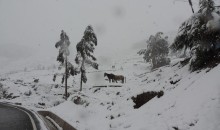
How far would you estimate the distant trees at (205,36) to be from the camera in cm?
1034

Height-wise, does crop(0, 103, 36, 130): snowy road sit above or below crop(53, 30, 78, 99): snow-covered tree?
below

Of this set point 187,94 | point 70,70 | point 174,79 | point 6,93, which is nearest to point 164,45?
point 70,70

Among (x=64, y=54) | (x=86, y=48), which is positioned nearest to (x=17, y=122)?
Answer: (x=86, y=48)

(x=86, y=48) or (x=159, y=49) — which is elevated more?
(x=159, y=49)

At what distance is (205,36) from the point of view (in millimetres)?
10656

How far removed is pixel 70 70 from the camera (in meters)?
41.1

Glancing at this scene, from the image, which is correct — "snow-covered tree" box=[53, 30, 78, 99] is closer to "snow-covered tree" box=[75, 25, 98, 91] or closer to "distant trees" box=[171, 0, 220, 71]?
"snow-covered tree" box=[75, 25, 98, 91]

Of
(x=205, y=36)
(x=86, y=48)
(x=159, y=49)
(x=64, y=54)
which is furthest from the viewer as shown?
(x=159, y=49)

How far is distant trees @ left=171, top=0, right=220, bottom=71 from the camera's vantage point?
10344 millimetres

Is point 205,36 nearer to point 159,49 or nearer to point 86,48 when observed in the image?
point 86,48

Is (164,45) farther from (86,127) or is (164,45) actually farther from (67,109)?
(86,127)

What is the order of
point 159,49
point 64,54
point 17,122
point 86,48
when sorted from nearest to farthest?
point 17,122, point 86,48, point 64,54, point 159,49

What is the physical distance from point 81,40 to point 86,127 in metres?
25.1

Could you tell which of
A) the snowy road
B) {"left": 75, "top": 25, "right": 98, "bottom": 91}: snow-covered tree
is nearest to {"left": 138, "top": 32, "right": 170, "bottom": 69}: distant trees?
{"left": 75, "top": 25, "right": 98, "bottom": 91}: snow-covered tree
